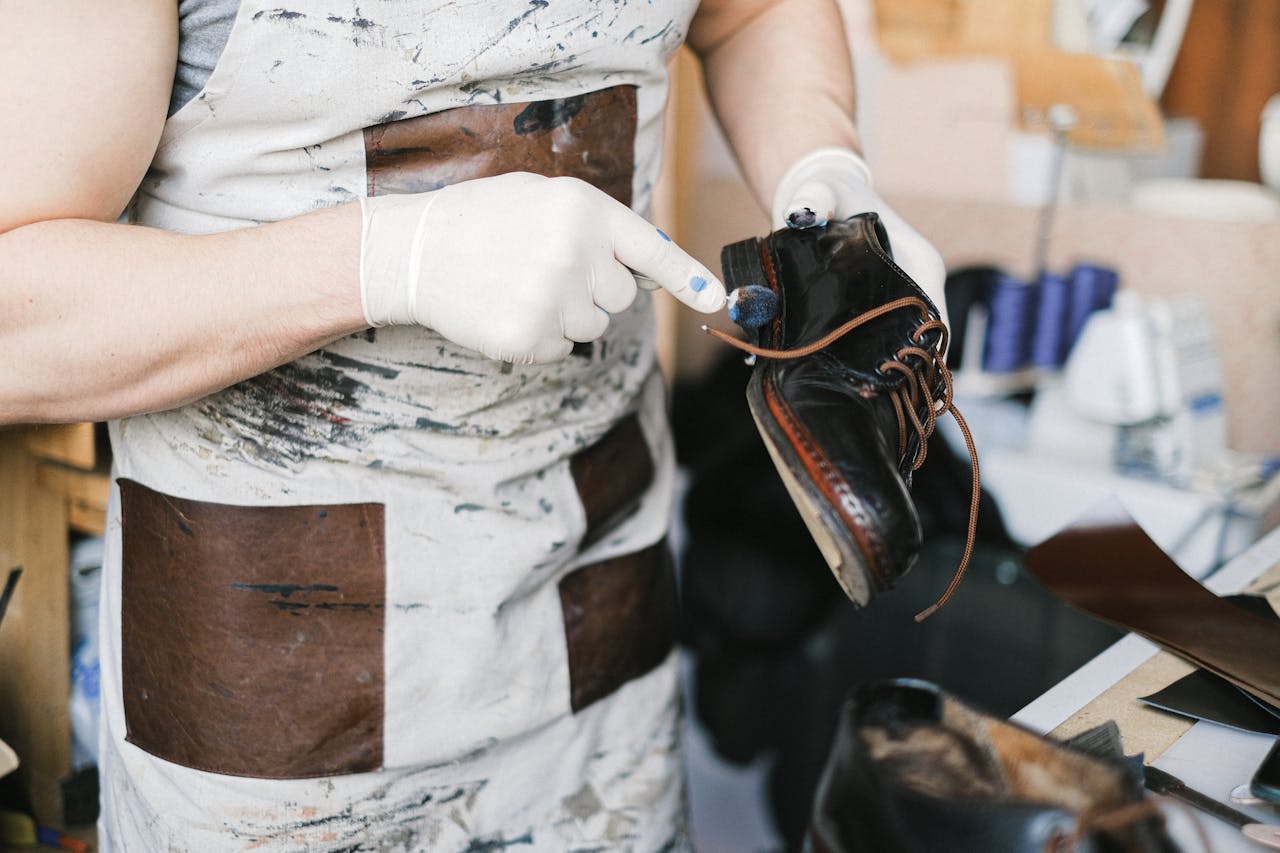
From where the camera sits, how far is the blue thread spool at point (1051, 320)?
184cm

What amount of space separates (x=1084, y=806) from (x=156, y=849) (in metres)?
0.71

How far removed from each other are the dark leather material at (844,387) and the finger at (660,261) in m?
0.04

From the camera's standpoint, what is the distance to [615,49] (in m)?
0.79

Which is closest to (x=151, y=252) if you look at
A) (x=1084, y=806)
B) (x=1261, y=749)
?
(x=1084, y=806)

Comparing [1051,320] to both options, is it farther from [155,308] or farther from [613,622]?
[155,308]

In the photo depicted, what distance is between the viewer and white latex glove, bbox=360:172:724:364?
26.5 inches

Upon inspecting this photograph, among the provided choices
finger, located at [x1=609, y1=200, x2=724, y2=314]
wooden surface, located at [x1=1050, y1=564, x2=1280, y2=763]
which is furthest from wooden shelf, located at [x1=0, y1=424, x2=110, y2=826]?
wooden surface, located at [x1=1050, y1=564, x2=1280, y2=763]

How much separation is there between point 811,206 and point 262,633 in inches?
22.2

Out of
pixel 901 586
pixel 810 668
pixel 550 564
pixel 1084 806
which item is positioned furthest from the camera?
pixel 810 668

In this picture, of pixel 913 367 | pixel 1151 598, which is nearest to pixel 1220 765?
pixel 1151 598

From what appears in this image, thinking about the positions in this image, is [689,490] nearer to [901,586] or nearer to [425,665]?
[901,586]

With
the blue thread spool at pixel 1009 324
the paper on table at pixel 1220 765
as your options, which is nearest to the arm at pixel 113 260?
the paper on table at pixel 1220 765

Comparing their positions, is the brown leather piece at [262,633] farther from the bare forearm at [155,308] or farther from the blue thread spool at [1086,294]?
the blue thread spool at [1086,294]

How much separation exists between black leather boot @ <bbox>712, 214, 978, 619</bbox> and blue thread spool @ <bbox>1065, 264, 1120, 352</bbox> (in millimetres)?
1204
